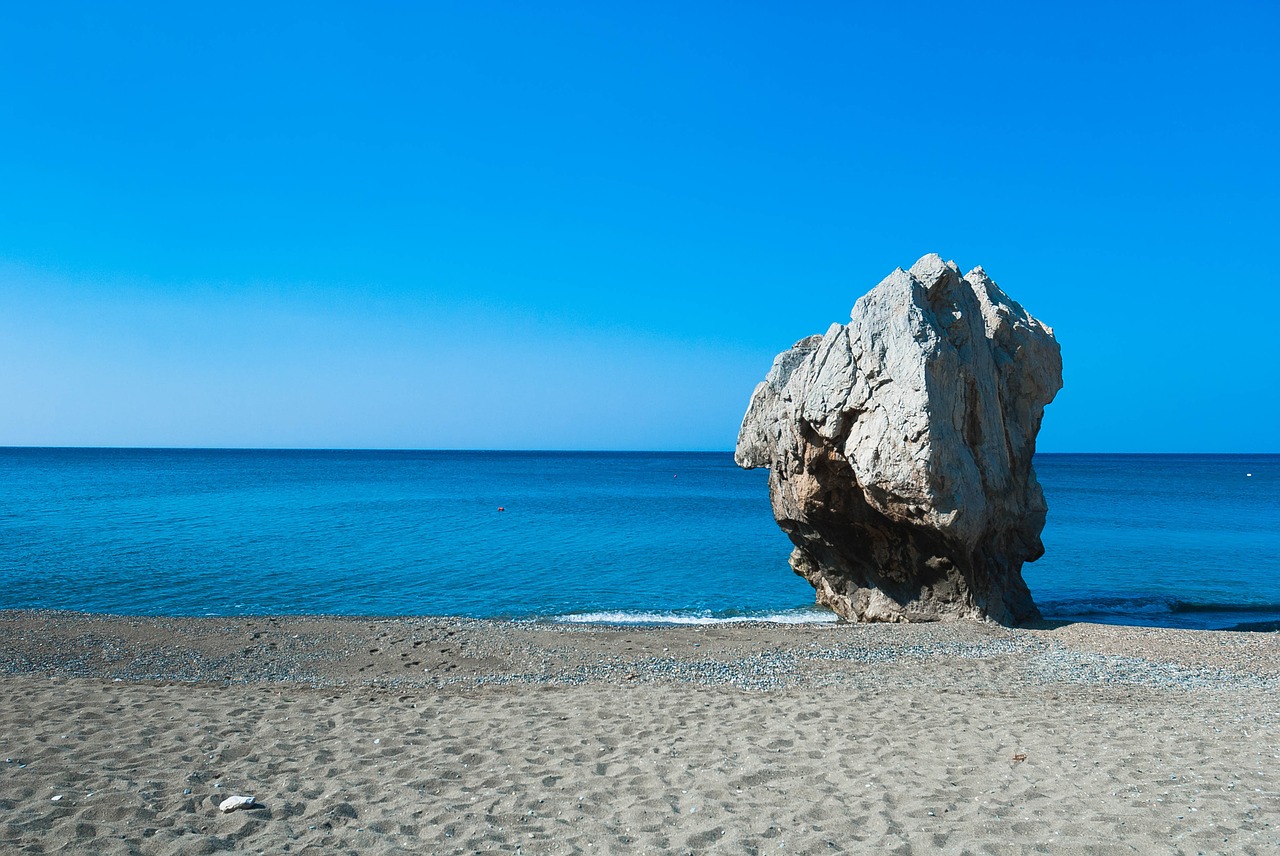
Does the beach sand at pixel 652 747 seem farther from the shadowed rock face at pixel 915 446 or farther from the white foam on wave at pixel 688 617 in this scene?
the white foam on wave at pixel 688 617

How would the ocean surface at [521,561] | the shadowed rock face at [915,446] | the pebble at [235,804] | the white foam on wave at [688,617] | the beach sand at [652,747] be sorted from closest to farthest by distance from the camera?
the beach sand at [652,747] < the pebble at [235,804] < the shadowed rock face at [915,446] < the white foam on wave at [688,617] < the ocean surface at [521,561]

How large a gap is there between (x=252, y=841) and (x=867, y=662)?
32.6 feet

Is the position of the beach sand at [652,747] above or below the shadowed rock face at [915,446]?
below

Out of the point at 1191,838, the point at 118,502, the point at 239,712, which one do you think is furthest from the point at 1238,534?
the point at 118,502

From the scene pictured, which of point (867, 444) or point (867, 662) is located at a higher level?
point (867, 444)

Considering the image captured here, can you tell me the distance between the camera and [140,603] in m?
21.5

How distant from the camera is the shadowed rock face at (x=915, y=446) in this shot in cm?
1579

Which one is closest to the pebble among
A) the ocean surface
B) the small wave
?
the small wave

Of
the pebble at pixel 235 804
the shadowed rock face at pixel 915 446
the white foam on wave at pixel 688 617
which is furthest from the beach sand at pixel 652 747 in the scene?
the white foam on wave at pixel 688 617

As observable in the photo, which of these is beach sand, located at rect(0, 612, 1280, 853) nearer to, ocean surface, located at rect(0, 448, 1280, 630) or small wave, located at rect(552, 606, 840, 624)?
small wave, located at rect(552, 606, 840, 624)

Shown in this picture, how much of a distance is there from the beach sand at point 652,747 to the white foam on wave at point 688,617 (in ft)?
17.4

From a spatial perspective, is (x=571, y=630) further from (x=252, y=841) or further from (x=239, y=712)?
(x=252, y=841)

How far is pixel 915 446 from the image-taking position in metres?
15.4

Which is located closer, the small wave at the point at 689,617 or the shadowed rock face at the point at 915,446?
the shadowed rock face at the point at 915,446
